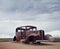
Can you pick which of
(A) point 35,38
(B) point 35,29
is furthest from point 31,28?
(A) point 35,38

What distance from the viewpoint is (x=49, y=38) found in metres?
27.2

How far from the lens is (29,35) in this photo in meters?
28.4

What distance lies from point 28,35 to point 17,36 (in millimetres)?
3911

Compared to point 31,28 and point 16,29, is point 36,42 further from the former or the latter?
point 16,29

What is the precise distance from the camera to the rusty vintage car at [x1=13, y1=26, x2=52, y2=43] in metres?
27.0

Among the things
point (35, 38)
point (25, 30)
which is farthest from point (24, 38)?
point (35, 38)

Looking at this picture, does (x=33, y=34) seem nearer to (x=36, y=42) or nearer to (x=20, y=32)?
(x=36, y=42)

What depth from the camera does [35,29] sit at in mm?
29906

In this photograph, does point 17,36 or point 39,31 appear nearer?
point 39,31

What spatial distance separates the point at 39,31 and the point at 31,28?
3.16 metres

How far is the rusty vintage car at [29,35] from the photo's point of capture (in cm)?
2698

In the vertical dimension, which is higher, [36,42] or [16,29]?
[16,29]

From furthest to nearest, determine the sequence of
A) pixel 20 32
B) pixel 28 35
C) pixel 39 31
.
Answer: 1. pixel 20 32
2. pixel 28 35
3. pixel 39 31

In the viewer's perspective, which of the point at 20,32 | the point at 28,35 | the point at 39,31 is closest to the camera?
the point at 39,31
